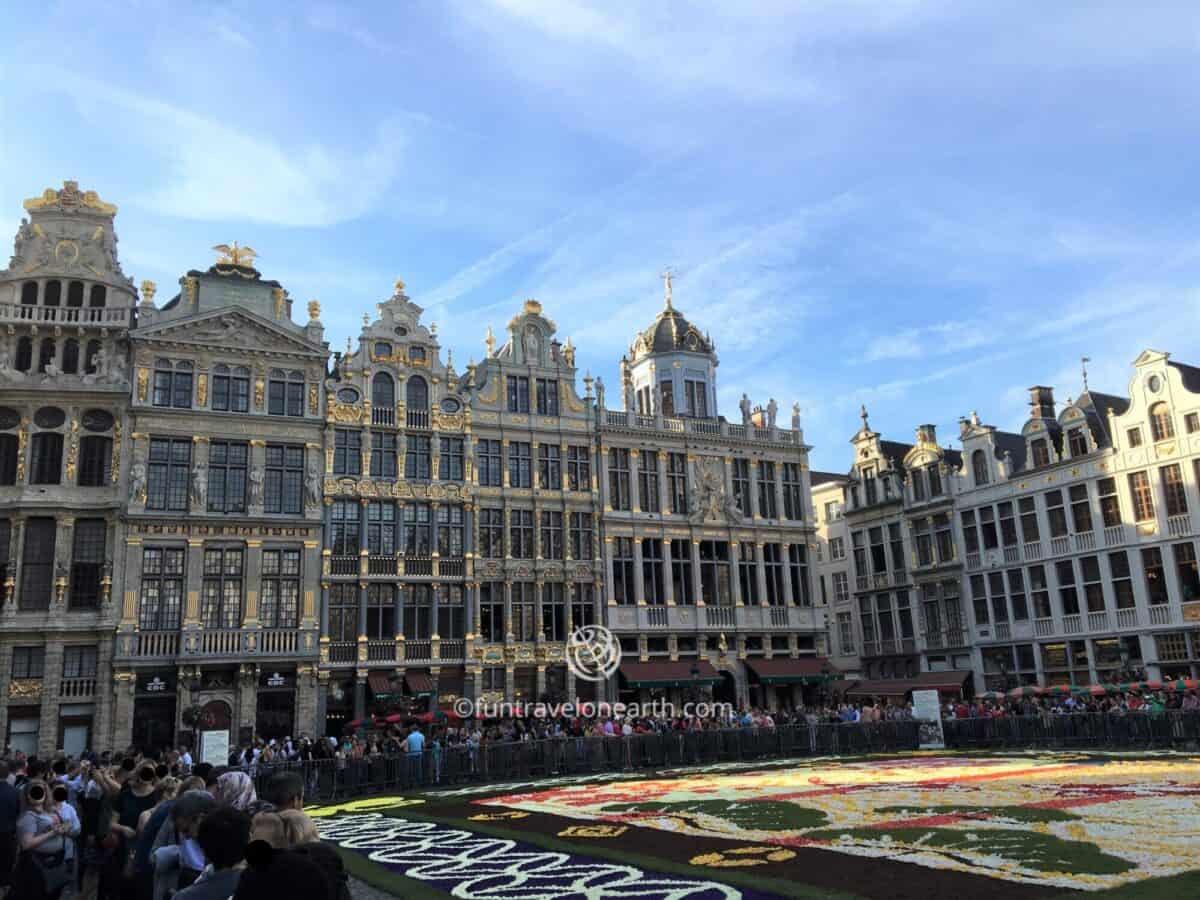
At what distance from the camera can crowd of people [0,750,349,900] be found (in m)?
5.54

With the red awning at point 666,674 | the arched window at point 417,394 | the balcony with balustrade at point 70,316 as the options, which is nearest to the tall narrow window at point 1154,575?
the red awning at point 666,674

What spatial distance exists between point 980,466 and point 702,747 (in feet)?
89.5

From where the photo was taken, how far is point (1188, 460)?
4103cm

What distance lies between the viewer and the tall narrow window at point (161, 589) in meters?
36.1

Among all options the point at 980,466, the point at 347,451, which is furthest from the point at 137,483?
the point at 980,466

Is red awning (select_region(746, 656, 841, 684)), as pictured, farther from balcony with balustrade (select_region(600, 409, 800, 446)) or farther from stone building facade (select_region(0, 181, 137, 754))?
stone building facade (select_region(0, 181, 137, 754))

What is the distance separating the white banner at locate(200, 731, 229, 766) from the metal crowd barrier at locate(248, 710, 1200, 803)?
1.70m

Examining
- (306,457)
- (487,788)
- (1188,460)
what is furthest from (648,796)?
(1188,460)

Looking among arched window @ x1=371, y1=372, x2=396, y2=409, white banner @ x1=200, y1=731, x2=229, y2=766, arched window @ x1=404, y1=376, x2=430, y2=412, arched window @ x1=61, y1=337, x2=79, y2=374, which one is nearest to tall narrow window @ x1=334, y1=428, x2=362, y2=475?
arched window @ x1=371, y1=372, x2=396, y2=409

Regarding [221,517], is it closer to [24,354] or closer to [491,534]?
[24,354]

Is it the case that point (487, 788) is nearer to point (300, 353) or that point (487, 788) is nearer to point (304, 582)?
point (304, 582)

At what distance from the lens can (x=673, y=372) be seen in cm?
5041

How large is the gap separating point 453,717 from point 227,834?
33.9m

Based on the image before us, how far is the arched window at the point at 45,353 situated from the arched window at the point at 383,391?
11.9 metres
